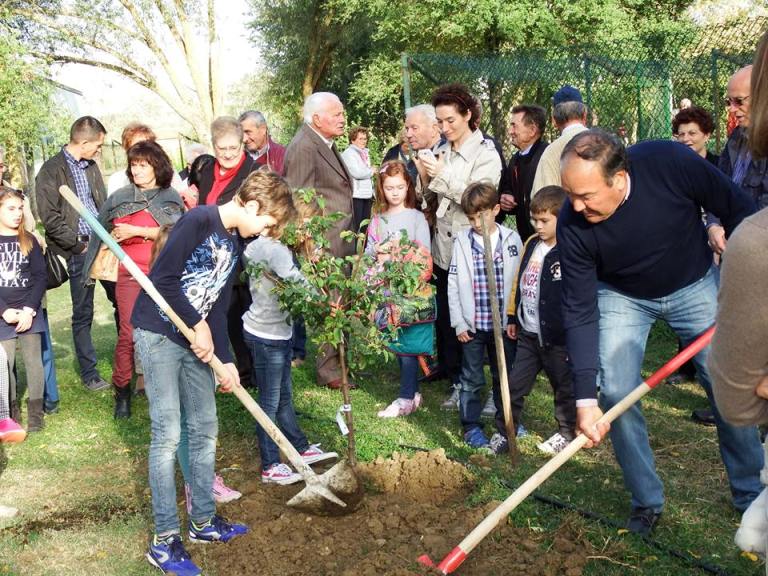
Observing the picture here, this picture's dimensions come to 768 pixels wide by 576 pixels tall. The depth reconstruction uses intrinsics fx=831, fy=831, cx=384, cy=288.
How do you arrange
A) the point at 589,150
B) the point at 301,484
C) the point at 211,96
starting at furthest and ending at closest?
the point at 211,96 → the point at 301,484 → the point at 589,150

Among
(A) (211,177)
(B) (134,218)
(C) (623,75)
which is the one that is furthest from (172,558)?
(C) (623,75)

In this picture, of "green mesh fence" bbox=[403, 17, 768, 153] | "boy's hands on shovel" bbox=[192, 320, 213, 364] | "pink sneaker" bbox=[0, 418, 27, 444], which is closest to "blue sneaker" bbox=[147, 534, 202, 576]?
→ "boy's hands on shovel" bbox=[192, 320, 213, 364]

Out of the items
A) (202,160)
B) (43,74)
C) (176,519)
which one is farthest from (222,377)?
(43,74)

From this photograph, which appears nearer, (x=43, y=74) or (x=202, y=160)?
(x=202, y=160)

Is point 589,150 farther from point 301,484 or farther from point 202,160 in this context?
point 202,160

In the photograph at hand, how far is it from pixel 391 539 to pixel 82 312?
4375 mm

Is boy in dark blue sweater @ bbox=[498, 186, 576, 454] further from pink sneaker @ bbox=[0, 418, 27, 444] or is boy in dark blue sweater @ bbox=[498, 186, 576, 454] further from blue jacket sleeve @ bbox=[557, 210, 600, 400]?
pink sneaker @ bbox=[0, 418, 27, 444]

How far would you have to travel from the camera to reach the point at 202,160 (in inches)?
292

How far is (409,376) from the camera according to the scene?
648 centimetres

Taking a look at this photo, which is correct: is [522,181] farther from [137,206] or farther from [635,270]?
[137,206]

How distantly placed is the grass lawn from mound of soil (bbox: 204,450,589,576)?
0.12 m

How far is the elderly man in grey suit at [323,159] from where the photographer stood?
264 inches

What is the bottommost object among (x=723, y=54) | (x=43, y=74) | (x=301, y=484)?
(x=301, y=484)

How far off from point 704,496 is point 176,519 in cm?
285
